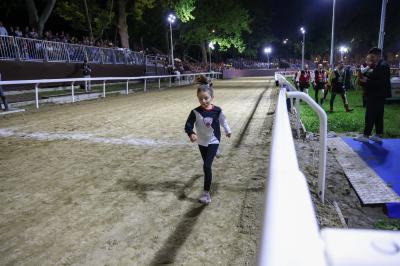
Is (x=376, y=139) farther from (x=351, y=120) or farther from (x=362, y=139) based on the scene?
(x=351, y=120)

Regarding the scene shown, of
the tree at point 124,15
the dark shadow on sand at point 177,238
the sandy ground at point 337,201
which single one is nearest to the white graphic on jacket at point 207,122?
the dark shadow on sand at point 177,238

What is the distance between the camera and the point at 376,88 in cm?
845

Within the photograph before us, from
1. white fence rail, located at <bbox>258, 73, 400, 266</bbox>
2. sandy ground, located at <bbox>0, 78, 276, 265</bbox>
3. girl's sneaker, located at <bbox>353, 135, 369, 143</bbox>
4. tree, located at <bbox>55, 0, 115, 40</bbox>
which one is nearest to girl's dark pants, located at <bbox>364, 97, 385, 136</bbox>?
girl's sneaker, located at <bbox>353, 135, 369, 143</bbox>

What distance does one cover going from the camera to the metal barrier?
18438 mm

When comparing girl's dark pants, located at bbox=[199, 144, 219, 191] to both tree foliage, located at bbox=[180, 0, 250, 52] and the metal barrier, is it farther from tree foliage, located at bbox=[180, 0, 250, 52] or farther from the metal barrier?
tree foliage, located at bbox=[180, 0, 250, 52]

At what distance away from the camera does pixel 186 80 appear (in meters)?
38.7

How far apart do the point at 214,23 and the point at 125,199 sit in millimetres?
52855

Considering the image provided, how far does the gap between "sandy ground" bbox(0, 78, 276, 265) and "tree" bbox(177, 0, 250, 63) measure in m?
45.8

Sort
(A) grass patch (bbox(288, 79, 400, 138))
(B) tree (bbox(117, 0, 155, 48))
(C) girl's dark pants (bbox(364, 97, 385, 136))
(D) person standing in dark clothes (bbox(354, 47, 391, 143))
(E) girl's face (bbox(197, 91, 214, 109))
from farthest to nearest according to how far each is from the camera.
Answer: (B) tree (bbox(117, 0, 155, 48)) → (A) grass patch (bbox(288, 79, 400, 138)) → (C) girl's dark pants (bbox(364, 97, 385, 136)) → (D) person standing in dark clothes (bbox(354, 47, 391, 143)) → (E) girl's face (bbox(197, 91, 214, 109))

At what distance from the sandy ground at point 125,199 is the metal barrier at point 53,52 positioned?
11.0 metres

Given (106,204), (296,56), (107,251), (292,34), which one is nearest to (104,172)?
(106,204)

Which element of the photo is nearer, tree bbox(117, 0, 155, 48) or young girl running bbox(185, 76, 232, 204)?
young girl running bbox(185, 76, 232, 204)

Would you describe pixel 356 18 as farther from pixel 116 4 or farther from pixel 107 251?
pixel 107 251

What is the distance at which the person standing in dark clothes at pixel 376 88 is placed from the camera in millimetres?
8383
